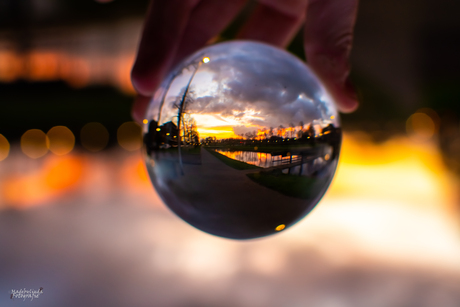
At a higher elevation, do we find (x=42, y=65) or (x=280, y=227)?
(x=42, y=65)

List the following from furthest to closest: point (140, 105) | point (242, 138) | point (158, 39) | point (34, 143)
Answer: point (34, 143)
point (140, 105)
point (158, 39)
point (242, 138)

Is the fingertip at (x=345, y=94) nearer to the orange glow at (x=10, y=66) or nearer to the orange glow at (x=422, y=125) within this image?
the orange glow at (x=10, y=66)

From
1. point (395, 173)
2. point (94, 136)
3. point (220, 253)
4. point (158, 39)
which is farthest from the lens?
point (94, 136)

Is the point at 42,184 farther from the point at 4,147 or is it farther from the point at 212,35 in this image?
the point at 212,35

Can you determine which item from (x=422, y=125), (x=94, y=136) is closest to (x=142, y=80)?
(x=94, y=136)

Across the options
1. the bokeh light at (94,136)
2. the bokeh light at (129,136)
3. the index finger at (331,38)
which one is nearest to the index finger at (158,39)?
the index finger at (331,38)

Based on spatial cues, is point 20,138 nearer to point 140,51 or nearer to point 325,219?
point 325,219

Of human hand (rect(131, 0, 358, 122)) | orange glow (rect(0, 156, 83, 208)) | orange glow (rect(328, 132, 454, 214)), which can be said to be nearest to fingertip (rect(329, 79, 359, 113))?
human hand (rect(131, 0, 358, 122))
